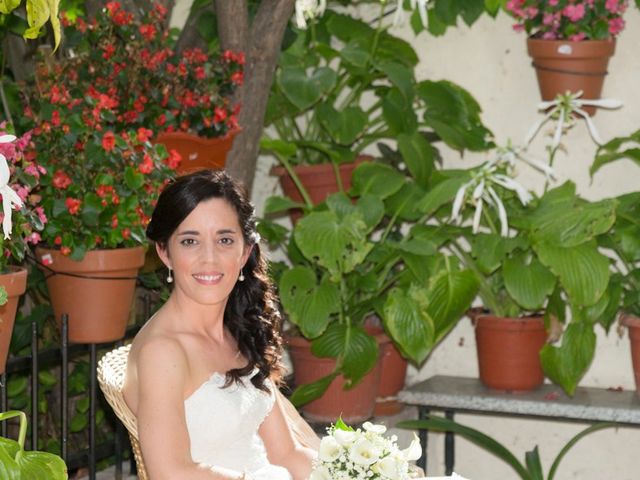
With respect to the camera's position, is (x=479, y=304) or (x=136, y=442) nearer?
(x=136, y=442)

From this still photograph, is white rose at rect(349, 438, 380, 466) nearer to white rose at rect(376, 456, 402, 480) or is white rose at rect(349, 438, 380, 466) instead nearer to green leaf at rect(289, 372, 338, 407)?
white rose at rect(376, 456, 402, 480)

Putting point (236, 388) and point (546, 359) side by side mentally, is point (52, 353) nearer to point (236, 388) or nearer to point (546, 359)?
point (236, 388)

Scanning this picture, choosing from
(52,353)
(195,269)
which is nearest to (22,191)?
(195,269)

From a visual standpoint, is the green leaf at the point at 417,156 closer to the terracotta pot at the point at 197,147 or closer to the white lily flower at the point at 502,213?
the white lily flower at the point at 502,213

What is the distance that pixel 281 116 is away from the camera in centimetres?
476

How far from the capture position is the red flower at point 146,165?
347 cm

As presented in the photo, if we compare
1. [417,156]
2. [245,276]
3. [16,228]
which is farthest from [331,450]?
[417,156]

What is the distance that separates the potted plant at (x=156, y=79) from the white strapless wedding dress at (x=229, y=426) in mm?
1239

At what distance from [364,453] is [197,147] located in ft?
6.26

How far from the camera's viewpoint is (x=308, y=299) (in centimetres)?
430

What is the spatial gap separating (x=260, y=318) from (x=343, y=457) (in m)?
0.78

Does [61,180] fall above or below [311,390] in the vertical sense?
above

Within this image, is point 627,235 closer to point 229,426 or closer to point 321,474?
point 229,426

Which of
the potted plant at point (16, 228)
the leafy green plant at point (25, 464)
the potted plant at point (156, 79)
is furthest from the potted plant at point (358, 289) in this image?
the leafy green plant at point (25, 464)
